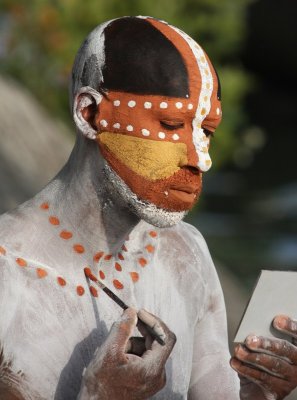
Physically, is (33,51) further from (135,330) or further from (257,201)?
(135,330)

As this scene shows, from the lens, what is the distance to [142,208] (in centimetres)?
420

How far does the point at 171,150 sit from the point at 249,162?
55.0 feet

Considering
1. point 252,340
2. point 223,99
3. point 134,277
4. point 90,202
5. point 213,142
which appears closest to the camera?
point 252,340

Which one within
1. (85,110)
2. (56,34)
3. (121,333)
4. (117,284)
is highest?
(85,110)

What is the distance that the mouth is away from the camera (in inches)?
165

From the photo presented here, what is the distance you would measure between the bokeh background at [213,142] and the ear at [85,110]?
6105 mm

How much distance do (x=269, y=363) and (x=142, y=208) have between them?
59 cm

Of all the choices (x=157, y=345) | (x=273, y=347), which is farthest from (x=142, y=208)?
(x=273, y=347)

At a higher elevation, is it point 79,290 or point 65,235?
point 65,235

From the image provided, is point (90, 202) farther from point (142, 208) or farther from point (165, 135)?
point (165, 135)

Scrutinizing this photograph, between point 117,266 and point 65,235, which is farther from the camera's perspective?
point 117,266

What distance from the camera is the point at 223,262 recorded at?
49.1 ft

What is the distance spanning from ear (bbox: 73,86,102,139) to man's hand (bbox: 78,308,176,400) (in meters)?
0.60

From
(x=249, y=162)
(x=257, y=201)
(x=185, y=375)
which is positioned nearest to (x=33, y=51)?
(x=257, y=201)
